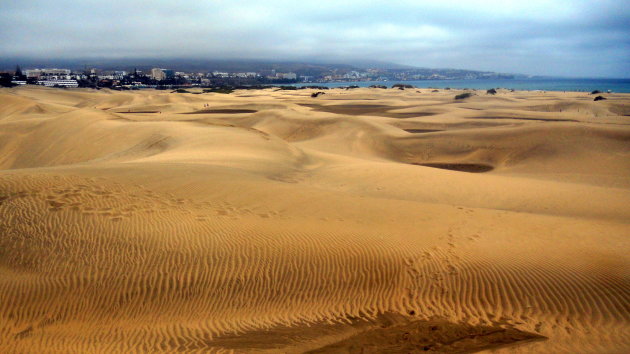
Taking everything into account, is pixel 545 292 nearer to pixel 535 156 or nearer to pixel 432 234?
pixel 432 234

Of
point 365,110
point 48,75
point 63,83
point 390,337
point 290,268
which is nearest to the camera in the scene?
point 390,337

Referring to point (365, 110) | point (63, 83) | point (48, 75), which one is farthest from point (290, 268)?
point (48, 75)

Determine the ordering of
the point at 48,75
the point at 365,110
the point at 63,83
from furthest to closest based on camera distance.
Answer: the point at 48,75, the point at 63,83, the point at 365,110

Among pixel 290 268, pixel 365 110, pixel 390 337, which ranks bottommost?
pixel 390 337

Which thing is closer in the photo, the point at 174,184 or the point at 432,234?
the point at 432,234

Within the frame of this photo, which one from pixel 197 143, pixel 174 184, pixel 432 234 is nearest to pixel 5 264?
pixel 174 184

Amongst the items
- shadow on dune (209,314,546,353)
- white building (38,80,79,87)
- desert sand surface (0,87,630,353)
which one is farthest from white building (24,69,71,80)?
shadow on dune (209,314,546,353)

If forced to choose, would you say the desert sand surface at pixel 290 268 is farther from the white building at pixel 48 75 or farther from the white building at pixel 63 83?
the white building at pixel 48 75

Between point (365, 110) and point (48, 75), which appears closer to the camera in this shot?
point (365, 110)

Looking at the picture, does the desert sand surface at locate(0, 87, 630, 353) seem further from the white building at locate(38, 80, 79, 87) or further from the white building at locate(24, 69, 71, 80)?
the white building at locate(24, 69, 71, 80)

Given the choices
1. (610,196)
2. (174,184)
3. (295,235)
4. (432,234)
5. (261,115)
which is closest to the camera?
(295,235)

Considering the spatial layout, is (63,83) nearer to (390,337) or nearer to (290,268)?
(290,268)
